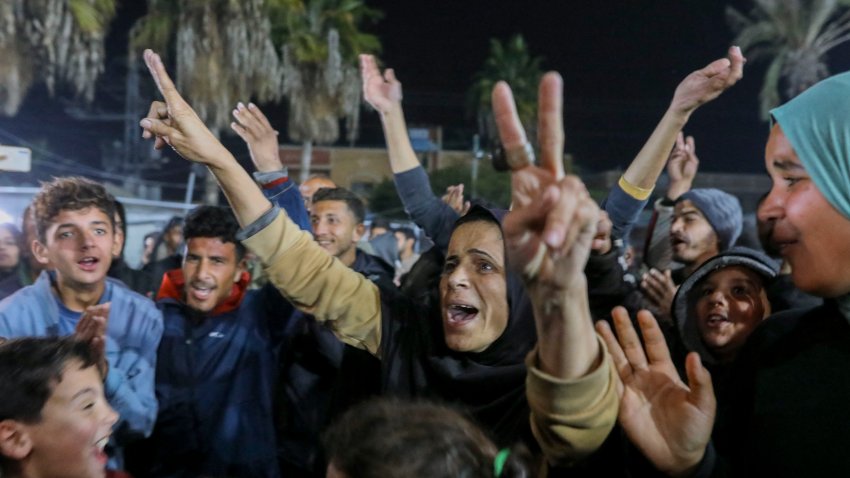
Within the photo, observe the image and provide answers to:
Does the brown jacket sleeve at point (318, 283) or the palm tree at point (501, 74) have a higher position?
the palm tree at point (501, 74)

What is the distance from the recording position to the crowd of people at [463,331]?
1584 mm

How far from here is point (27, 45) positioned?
1464 centimetres

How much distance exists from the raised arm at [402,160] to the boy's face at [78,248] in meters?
1.29

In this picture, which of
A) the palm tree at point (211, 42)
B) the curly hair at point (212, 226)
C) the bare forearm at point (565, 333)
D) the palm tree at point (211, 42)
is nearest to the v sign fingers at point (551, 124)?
the bare forearm at point (565, 333)

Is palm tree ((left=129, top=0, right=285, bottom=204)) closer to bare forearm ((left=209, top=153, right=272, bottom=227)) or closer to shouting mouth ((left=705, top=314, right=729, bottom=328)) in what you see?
bare forearm ((left=209, top=153, right=272, bottom=227))

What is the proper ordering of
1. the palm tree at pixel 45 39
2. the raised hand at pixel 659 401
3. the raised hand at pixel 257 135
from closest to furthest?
1. the raised hand at pixel 659 401
2. the raised hand at pixel 257 135
3. the palm tree at pixel 45 39

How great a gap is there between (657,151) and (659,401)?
58.4 inches

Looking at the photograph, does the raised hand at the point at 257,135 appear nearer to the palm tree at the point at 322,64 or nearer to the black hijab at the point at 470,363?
the black hijab at the point at 470,363

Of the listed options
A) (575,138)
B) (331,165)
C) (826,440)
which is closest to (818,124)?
(826,440)

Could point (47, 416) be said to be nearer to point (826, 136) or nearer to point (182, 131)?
point (182, 131)

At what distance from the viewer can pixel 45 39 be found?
14.4 metres

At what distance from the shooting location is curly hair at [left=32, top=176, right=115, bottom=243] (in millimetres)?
3393

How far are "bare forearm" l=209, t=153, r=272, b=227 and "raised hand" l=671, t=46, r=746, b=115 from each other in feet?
5.26

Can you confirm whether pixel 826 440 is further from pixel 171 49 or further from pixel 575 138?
pixel 575 138
